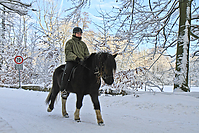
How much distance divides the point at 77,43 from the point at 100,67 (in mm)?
1299

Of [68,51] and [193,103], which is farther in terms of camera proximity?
[193,103]

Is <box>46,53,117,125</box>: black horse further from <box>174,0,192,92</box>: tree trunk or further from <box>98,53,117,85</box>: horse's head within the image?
<box>174,0,192,92</box>: tree trunk

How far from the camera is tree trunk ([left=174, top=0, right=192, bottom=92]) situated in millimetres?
7289

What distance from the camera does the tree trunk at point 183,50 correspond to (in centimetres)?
729

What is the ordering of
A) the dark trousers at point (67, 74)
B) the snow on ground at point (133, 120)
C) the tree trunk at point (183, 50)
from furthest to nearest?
1. the tree trunk at point (183, 50)
2. the dark trousers at point (67, 74)
3. the snow on ground at point (133, 120)

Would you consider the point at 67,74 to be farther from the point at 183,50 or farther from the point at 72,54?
the point at 183,50

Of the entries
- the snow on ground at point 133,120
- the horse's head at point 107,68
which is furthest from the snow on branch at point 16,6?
the horse's head at point 107,68

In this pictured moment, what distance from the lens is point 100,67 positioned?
3850mm

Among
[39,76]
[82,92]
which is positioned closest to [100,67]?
[82,92]

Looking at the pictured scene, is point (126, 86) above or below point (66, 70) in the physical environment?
below

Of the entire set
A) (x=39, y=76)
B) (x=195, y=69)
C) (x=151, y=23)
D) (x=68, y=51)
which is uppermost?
(x=151, y=23)

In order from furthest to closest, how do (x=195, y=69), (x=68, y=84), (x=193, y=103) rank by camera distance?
(x=195, y=69) < (x=193, y=103) < (x=68, y=84)

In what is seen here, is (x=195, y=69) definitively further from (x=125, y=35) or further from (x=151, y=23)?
(x=125, y=35)

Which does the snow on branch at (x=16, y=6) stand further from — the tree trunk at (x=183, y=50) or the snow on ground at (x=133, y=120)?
the tree trunk at (x=183, y=50)
